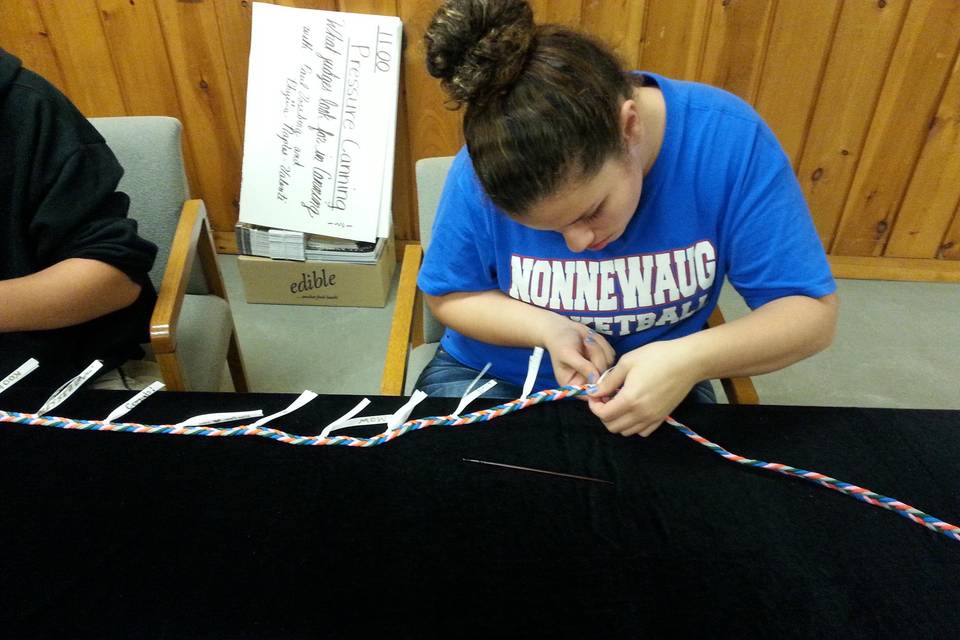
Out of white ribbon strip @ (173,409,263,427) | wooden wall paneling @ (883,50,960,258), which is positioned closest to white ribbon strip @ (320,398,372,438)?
white ribbon strip @ (173,409,263,427)

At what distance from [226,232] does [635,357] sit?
197 centimetres

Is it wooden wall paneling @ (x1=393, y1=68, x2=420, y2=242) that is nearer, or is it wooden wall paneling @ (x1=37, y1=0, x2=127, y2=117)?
wooden wall paneling @ (x1=37, y1=0, x2=127, y2=117)

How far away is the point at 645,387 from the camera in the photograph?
79cm

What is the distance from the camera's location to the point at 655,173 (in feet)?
2.90

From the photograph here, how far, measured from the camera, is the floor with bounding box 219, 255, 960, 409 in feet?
6.17

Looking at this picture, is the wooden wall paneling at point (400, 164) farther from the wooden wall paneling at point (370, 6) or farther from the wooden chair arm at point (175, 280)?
the wooden chair arm at point (175, 280)

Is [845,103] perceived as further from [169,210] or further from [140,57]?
[140,57]

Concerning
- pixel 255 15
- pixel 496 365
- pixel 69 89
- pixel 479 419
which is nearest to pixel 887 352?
pixel 496 365

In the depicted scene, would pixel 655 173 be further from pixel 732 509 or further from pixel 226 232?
pixel 226 232

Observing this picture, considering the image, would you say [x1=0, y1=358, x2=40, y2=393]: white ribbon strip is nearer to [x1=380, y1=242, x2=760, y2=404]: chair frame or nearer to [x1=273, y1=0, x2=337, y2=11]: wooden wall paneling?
[x1=380, y1=242, x2=760, y2=404]: chair frame

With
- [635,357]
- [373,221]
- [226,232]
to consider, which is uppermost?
[635,357]

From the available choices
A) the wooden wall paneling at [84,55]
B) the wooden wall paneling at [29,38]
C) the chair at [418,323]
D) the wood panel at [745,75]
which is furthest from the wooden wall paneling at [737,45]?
the wooden wall paneling at [29,38]

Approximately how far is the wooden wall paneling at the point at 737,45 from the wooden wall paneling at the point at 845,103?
0.66ft

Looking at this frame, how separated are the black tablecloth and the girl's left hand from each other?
28 millimetres
